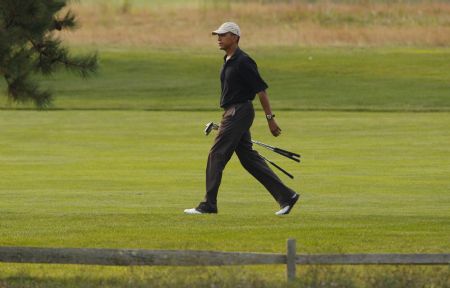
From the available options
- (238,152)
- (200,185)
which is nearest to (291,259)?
(238,152)

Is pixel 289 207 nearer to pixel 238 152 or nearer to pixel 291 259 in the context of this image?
pixel 238 152

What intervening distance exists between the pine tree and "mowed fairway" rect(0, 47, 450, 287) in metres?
1.56

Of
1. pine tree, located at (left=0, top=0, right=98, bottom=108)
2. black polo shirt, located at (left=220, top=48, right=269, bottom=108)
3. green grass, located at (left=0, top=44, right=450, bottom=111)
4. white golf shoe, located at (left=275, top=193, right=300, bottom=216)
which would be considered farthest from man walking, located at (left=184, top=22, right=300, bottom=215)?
green grass, located at (left=0, top=44, right=450, bottom=111)

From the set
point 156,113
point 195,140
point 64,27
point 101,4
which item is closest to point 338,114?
point 156,113

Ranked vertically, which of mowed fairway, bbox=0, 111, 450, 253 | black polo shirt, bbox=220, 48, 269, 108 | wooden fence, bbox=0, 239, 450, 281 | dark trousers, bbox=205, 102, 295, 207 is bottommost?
mowed fairway, bbox=0, 111, 450, 253

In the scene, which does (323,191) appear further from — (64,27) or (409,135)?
(409,135)

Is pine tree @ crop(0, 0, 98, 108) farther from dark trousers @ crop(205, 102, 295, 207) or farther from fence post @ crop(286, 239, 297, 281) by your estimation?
fence post @ crop(286, 239, 297, 281)

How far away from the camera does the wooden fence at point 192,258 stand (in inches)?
410

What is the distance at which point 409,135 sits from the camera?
27016 millimetres

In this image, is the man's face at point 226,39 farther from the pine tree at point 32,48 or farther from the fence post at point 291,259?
the fence post at point 291,259

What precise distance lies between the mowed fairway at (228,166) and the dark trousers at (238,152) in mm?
316

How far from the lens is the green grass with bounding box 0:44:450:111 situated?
1436 inches

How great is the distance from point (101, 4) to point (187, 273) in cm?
4914

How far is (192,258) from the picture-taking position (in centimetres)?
1062
